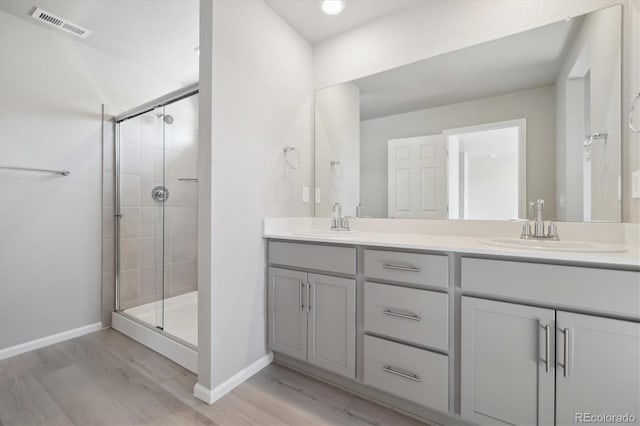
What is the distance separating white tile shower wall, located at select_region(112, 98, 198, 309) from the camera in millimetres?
2451

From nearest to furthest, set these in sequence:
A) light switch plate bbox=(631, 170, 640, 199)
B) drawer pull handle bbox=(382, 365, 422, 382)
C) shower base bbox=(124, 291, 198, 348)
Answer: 1. light switch plate bbox=(631, 170, 640, 199)
2. drawer pull handle bbox=(382, 365, 422, 382)
3. shower base bbox=(124, 291, 198, 348)

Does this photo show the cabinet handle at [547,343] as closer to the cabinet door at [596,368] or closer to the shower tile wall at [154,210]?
the cabinet door at [596,368]

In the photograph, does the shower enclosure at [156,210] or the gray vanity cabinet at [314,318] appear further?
the shower enclosure at [156,210]

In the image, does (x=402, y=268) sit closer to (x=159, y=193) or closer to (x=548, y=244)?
(x=548, y=244)

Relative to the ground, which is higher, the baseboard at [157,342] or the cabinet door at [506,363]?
the cabinet door at [506,363]

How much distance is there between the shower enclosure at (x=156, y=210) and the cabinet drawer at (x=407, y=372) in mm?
1609

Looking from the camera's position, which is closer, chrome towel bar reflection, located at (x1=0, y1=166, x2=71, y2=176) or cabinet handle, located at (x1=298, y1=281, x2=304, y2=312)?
cabinet handle, located at (x1=298, y1=281, x2=304, y2=312)

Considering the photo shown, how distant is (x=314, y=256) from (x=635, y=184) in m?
1.53

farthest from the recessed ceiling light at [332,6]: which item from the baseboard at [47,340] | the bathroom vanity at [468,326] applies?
the baseboard at [47,340]

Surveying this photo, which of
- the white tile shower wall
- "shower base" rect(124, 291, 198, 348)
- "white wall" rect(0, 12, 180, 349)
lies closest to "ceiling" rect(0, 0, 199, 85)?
"white wall" rect(0, 12, 180, 349)

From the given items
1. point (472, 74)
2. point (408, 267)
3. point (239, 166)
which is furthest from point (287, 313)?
point (472, 74)

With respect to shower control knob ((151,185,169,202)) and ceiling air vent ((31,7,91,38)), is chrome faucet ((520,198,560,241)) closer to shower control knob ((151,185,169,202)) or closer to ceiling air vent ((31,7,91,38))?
shower control knob ((151,185,169,202))

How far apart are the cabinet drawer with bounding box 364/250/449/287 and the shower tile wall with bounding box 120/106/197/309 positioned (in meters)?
1.93

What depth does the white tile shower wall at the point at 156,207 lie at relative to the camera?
2.45m
